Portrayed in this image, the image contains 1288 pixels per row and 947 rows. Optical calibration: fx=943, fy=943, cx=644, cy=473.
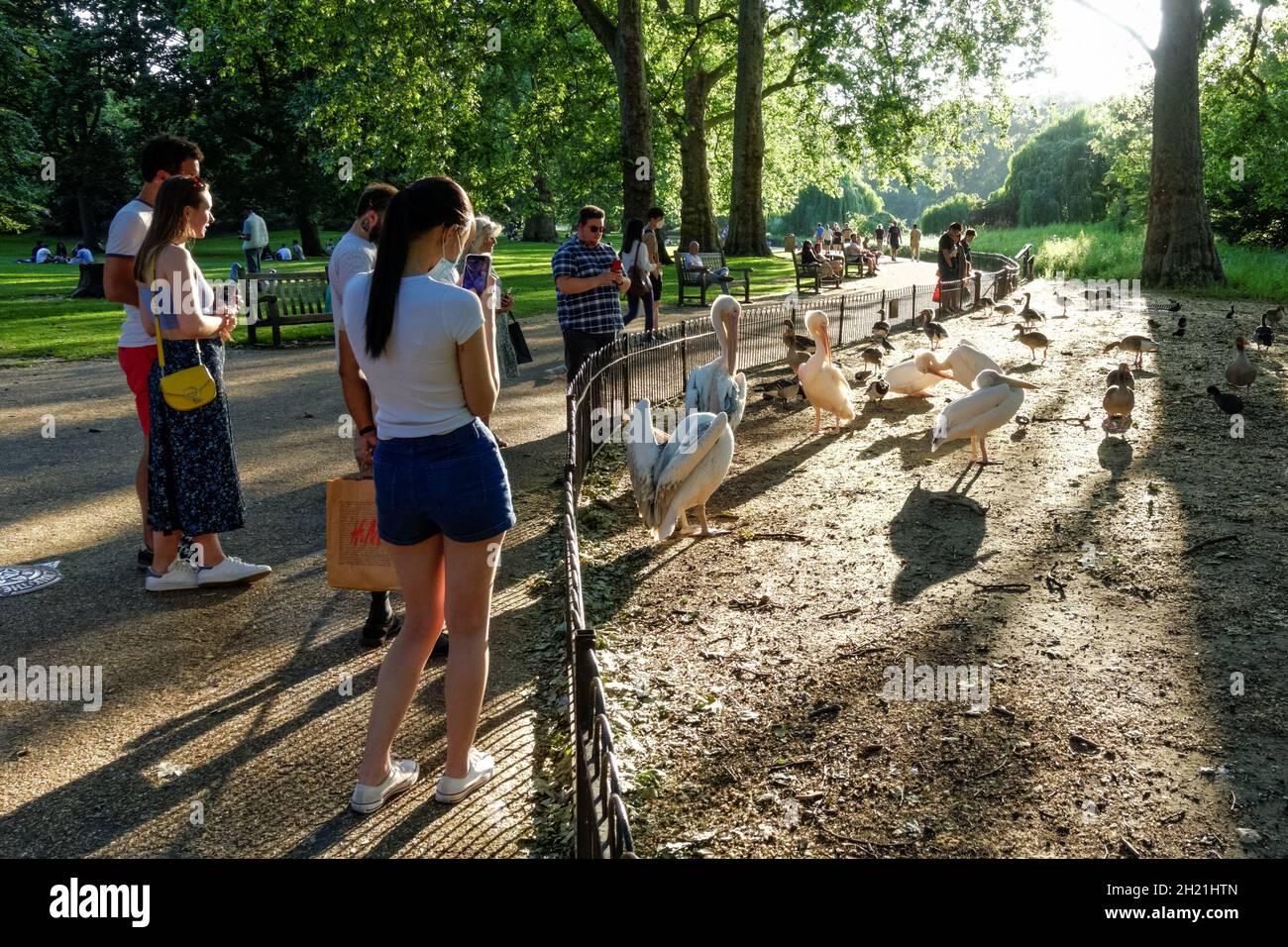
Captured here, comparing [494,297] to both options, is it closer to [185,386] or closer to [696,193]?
[185,386]

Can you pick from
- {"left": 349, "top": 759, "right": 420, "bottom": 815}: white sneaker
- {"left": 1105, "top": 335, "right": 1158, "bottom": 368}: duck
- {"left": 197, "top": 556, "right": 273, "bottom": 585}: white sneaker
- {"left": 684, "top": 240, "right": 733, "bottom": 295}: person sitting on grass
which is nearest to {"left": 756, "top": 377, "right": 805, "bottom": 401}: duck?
{"left": 1105, "top": 335, "right": 1158, "bottom": 368}: duck

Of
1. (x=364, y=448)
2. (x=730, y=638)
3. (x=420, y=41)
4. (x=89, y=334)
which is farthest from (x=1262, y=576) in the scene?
(x=420, y=41)

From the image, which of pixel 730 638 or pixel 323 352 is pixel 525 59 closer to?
pixel 323 352

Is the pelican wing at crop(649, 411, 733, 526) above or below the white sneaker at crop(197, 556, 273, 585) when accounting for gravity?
above

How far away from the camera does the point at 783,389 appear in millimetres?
12484

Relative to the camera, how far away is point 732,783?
4305mm

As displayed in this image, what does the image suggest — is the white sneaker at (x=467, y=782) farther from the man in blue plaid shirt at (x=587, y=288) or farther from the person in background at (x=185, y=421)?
the man in blue plaid shirt at (x=587, y=288)

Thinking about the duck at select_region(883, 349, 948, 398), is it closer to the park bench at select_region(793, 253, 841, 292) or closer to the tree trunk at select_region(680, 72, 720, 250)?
the park bench at select_region(793, 253, 841, 292)

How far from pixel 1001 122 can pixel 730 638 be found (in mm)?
33252

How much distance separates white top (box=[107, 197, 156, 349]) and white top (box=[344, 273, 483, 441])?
9.87 feet

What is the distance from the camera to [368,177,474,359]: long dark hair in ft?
11.3

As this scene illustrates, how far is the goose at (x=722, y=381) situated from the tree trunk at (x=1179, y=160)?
21.2 metres

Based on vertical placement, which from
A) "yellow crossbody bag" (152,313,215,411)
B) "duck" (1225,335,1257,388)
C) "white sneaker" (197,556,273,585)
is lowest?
"white sneaker" (197,556,273,585)

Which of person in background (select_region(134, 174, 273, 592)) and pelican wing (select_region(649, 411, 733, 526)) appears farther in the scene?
pelican wing (select_region(649, 411, 733, 526))
